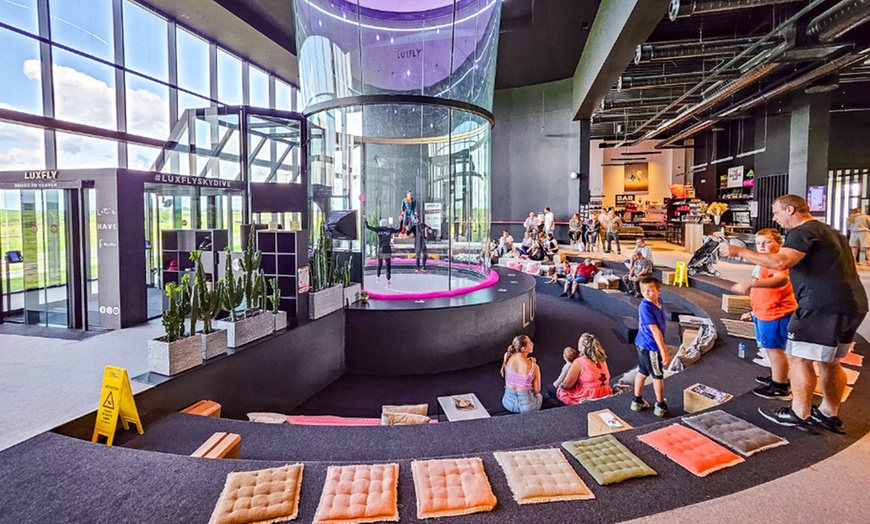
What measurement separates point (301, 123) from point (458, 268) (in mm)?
5194

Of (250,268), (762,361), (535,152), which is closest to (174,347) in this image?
(250,268)

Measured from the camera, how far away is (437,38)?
824cm

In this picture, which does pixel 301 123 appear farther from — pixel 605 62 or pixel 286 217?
pixel 605 62

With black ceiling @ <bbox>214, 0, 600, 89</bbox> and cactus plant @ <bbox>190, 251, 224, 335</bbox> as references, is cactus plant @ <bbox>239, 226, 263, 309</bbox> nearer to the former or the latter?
cactus plant @ <bbox>190, 251, 224, 335</bbox>

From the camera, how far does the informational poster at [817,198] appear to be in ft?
39.8

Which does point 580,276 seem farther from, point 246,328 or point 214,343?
point 214,343

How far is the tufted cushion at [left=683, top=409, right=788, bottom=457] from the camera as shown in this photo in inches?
97.6

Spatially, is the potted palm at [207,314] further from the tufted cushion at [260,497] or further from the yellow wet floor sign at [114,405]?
the tufted cushion at [260,497]

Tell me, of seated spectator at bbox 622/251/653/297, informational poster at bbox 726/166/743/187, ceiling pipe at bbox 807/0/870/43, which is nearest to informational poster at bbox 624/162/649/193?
informational poster at bbox 726/166/743/187

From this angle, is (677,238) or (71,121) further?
(677,238)

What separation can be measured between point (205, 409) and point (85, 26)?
8.99m

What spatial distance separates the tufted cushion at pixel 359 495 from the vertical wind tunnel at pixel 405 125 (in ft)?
15.4

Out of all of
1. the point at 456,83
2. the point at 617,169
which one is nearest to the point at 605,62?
the point at 456,83

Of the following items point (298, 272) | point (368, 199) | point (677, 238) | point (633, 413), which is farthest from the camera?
point (677, 238)
